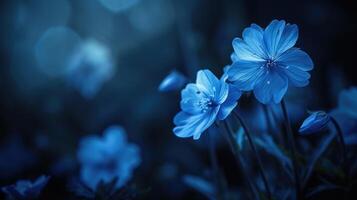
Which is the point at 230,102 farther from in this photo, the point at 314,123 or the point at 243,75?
the point at 314,123

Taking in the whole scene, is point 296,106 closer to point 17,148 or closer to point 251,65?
point 251,65

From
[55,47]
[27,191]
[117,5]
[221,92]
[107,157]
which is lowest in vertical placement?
[221,92]

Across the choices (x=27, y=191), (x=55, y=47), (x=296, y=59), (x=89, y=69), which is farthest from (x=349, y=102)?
(x=55, y=47)

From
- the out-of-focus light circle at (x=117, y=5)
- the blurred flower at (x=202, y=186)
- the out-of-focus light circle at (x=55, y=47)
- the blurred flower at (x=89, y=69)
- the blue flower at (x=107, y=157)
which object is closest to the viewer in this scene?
the blurred flower at (x=202, y=186)

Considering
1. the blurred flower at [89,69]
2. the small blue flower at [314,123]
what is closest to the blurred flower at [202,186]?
the small blue flower at [314,123]

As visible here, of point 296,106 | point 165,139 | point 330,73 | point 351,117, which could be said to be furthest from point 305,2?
point 351,117

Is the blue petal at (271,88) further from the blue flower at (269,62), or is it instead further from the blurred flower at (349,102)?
the blurred flower at (349,102)

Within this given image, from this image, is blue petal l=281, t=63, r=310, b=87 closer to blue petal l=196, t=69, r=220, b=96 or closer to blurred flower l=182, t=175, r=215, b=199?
blue petal l=196, t=69, r=220, b=96
